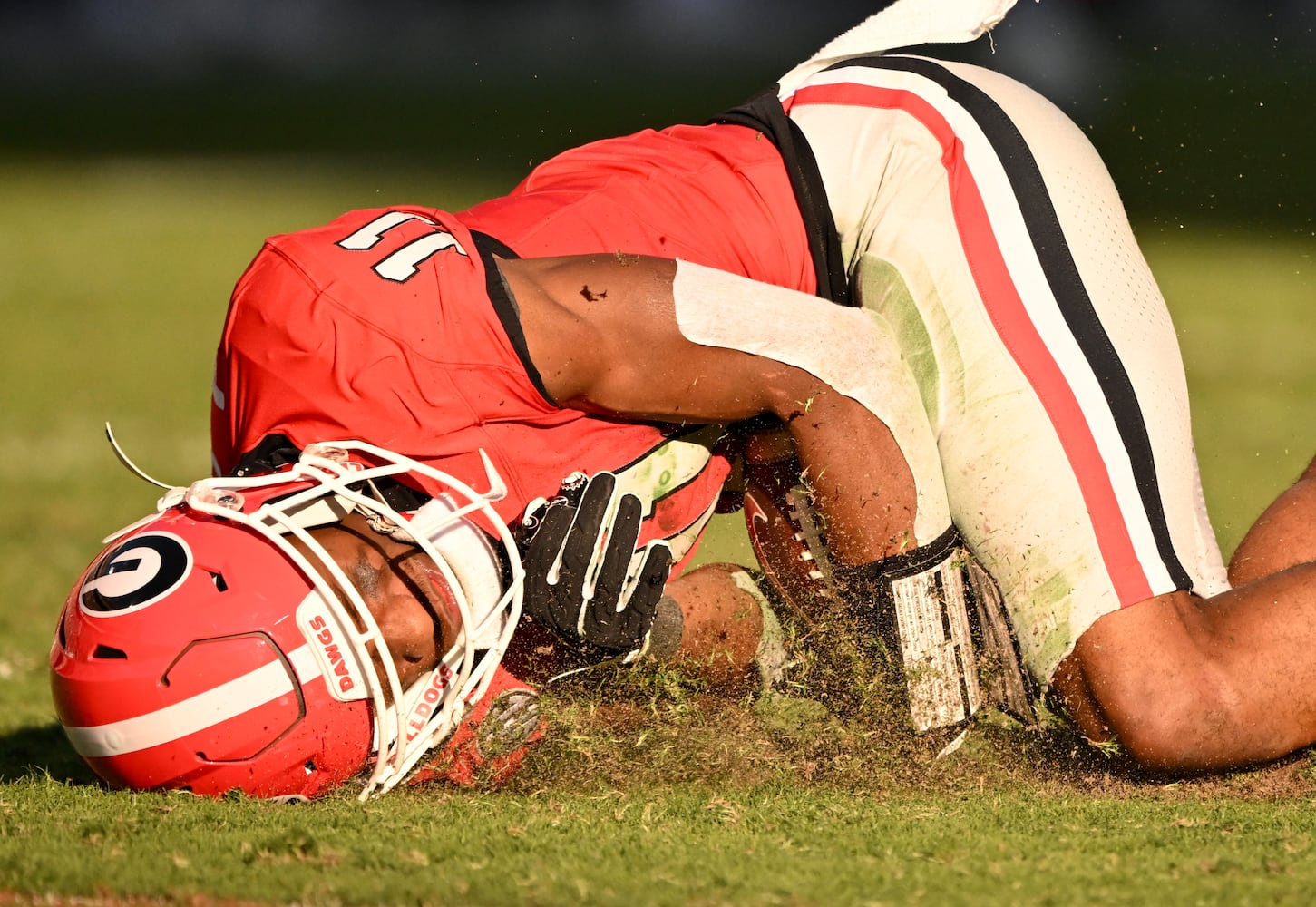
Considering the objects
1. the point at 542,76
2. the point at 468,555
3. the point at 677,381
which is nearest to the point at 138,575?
the point at 468,555

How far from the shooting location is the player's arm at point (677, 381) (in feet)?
8.66

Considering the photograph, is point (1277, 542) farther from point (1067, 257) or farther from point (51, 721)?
point (51, 721)

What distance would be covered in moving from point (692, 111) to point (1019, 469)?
1674cm

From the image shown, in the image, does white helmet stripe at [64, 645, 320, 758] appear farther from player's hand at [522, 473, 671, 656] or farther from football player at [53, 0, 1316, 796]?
player's hand at [522, 473, 671, 656]

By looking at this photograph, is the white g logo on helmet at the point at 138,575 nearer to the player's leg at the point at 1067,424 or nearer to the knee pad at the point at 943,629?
the knee pad at the point at 943,629

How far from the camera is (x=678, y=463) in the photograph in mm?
2959

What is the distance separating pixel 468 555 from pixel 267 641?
406mm

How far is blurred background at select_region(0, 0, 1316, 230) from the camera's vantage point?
16062 mm

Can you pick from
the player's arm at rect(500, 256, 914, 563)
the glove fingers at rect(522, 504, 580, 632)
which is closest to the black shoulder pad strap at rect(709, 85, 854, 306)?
the player's arm at rect(500, 256, 914, 563)

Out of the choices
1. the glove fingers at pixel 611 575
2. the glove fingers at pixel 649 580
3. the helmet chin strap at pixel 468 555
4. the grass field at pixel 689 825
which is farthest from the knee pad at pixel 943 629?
the helmet chin strap at pixel 468 555

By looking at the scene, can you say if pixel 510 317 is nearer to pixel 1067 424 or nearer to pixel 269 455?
pixel 269 455

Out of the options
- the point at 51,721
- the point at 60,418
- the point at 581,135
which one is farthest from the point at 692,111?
the point at 51,721

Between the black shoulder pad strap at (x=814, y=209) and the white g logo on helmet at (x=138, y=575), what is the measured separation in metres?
1.44

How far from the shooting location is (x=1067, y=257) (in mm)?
2928
